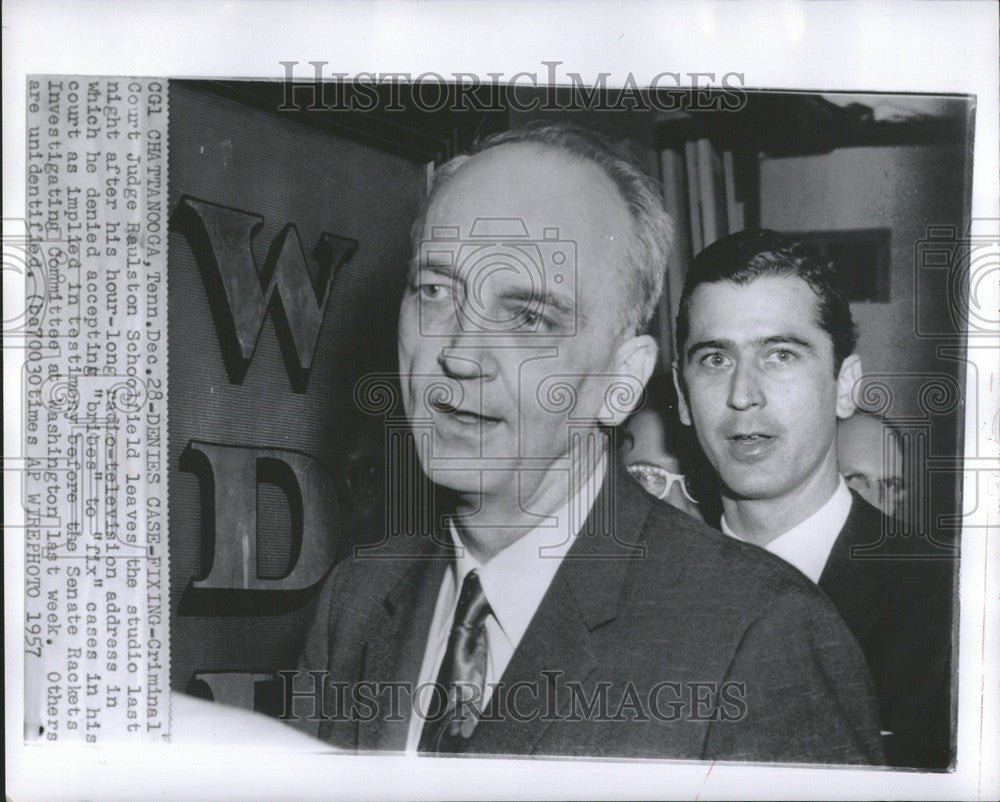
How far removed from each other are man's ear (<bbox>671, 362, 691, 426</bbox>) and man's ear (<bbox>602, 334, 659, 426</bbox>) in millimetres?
30

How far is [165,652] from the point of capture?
1.34 meters

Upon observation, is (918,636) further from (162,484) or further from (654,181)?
(162,484)

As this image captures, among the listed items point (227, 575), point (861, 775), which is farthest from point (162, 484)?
point (861, 775)

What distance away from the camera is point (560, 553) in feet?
4.21

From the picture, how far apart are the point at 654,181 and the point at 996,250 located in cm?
46

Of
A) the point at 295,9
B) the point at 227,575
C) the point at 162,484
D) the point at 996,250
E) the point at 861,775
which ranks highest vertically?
the point at 295,9

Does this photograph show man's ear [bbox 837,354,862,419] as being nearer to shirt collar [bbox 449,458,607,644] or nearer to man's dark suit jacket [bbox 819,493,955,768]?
man's dark suit jacket [bbox 819,493,955,768]

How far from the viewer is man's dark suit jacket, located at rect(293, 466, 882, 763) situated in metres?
1.26

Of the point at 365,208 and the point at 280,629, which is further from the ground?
the point at 365,208

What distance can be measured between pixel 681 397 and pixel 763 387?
0.10m

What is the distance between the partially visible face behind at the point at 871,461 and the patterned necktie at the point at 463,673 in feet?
1.63

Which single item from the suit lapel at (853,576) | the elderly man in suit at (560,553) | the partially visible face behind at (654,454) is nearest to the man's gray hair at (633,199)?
the elderly man in suit at (560,553)

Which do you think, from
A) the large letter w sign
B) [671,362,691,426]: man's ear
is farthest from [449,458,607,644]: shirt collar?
the large letter w sign

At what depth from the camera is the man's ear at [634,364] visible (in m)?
1.28
